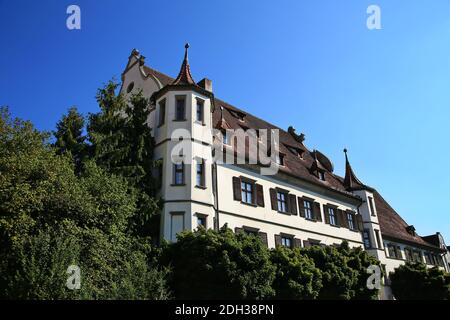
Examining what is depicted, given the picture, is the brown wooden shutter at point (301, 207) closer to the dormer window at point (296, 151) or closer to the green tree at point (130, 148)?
the dormer window at point (296, 151)

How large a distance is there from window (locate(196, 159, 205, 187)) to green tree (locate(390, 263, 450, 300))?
2109 centimetres

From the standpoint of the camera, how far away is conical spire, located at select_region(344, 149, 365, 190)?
1563 inches

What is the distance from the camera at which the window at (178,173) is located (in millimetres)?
23641

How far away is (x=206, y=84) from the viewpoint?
28828 mm

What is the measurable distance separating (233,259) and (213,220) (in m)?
5.78

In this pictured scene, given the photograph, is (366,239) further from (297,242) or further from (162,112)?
(162,112)

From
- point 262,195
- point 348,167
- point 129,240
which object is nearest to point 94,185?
point 129,240

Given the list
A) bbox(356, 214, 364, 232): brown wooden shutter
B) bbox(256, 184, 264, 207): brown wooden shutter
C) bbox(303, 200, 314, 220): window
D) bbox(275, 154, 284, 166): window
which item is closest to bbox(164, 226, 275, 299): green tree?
bbox(256, 184, 264, 207): brown wooden shutter

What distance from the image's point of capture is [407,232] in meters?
46.2

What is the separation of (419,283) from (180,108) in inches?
934

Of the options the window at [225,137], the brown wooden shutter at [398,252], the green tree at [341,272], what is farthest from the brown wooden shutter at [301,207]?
the brown wooden shutter at [398,252]

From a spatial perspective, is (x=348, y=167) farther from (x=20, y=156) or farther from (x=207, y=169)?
(x=20, y=156)

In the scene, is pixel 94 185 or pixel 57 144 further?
pixel 57 144

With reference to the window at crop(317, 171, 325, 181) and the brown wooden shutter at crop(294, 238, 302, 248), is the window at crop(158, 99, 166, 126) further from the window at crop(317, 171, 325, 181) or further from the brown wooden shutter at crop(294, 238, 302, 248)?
the window at crop(317, 171, 325, 181)
